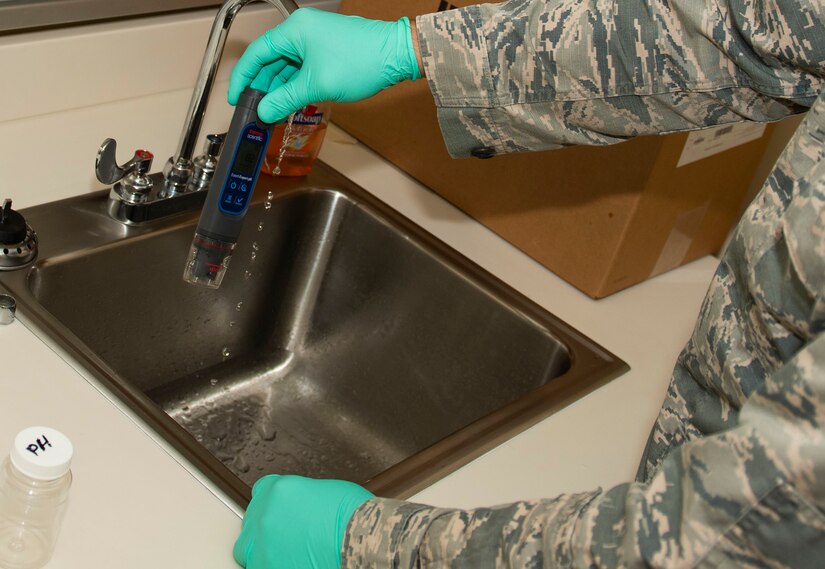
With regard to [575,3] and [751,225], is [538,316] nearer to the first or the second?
[575,3]

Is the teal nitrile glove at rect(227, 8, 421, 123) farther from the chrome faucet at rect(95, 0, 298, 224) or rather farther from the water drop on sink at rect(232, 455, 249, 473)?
the water drop on sink at rect(232, 455, 249, 473)

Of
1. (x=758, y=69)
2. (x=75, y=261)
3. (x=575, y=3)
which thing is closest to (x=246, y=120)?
(x=75, y=261)

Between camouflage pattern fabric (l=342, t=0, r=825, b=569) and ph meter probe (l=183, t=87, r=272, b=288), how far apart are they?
0.21 metres

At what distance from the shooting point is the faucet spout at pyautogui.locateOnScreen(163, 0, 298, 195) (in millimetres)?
1227

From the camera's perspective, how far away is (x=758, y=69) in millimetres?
1002

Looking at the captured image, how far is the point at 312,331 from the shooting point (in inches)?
62.0

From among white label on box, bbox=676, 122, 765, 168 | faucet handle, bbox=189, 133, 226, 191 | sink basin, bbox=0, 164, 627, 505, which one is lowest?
sink basin, bbox=0, 164, 627, 505

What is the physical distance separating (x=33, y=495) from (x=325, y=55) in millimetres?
576

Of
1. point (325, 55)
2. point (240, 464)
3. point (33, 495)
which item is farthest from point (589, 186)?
point (33, 495)

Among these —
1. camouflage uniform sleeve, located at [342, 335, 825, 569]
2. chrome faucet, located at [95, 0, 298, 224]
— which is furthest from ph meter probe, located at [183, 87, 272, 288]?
camouflage uniform sleeve, located at [342, 335, 825, 569]

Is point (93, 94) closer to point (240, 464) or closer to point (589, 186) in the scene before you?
point (240, 464)

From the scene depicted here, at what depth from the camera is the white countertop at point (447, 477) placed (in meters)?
0.90

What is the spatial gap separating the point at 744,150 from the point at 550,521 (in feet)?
3.14

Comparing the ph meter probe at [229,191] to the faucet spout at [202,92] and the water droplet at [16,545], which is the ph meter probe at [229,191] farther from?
the water droplet at [16,545]
